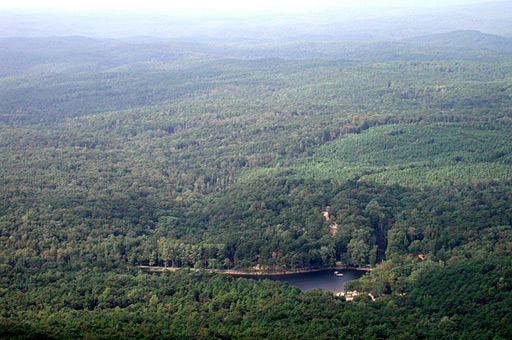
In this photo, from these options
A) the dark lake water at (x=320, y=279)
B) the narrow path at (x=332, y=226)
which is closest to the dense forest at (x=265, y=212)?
the narrow path at (x=332, y=226)

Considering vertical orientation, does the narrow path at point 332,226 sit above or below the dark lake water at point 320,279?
above

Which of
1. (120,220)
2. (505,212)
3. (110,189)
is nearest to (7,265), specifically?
(120,220)

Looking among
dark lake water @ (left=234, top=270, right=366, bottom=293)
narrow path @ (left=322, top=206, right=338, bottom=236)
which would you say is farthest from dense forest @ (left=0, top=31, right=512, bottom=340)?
dark lake water @ (left=234, top=270, right=366, bottom=293)

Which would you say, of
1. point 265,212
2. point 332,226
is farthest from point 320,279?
point 265,212

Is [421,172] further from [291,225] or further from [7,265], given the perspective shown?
[7,265]

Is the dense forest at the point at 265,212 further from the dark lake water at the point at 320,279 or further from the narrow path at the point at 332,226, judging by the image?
the dark lake water at the point at 320,279

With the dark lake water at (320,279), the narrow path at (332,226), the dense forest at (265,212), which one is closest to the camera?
the dense forest at (265,212)
